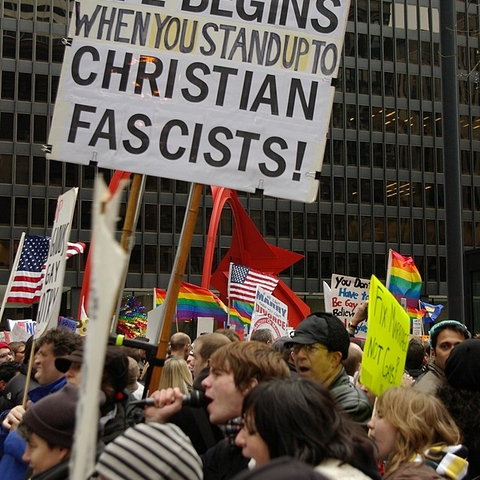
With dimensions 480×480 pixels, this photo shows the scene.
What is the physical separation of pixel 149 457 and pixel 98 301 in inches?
43.9

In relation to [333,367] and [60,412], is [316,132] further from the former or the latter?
[60,412]

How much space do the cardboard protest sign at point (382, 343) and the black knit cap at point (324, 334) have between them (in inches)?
8.8

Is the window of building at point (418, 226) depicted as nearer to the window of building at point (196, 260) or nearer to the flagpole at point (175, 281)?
the window of building at point (196, 260)

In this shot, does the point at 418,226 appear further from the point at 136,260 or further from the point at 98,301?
the point at 98,301

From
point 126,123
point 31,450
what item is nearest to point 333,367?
point 126,123

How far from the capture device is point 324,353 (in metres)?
4.79

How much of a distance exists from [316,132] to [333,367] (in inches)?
47.4

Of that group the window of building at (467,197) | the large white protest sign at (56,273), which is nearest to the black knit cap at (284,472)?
the large white protest sign at (56,273)

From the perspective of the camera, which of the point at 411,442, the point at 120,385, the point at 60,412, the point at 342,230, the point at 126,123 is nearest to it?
the point at 60,412

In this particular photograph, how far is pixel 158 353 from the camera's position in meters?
4.35

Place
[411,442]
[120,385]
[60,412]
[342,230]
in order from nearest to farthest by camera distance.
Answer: [60,412]
[411,442]
[120,385]
[342,230]

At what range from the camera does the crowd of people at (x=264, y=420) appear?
8.39ft

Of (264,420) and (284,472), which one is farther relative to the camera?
(264,420)

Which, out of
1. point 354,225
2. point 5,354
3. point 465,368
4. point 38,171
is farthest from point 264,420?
point 354,225
